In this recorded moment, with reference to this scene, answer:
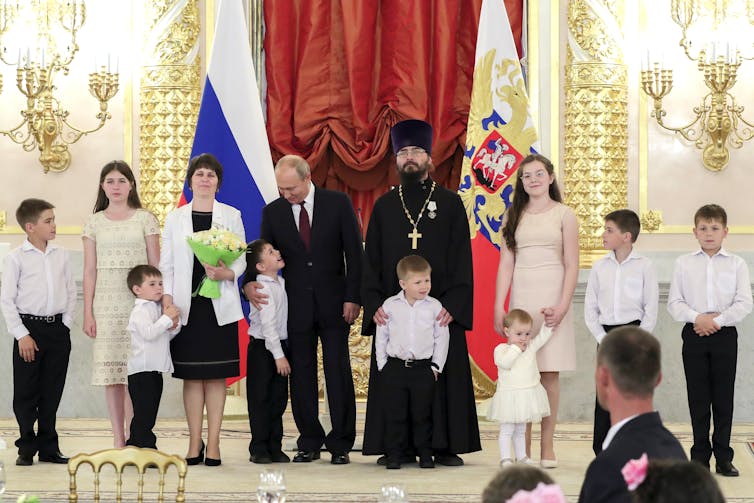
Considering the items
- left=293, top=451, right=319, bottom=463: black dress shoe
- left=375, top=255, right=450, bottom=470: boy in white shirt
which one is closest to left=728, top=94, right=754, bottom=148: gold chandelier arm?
left=375, top=255, right=450, bottom=470: boy in white shirt

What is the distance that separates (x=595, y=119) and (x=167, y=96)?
3348mm

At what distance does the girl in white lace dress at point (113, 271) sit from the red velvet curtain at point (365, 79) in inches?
99.2

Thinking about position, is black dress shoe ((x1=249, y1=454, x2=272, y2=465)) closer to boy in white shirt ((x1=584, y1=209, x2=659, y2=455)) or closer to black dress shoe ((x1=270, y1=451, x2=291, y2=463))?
black dress shoe ((x1=270, y1=451, x2=291, y2=463))

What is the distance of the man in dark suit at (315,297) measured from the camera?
659cm

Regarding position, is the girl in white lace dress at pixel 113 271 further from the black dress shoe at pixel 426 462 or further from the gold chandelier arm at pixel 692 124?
the gold chandelier arm at pixel 692 124

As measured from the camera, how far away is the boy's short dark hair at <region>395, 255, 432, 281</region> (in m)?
6.21

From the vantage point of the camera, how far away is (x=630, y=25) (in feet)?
29.1

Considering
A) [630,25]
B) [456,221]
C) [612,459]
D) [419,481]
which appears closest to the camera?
[612,459]

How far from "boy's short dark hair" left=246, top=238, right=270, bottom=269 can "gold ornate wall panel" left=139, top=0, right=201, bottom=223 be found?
8.39ft

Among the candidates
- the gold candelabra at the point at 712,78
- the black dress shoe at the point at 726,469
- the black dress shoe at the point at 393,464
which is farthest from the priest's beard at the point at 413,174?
the gold candelabra at the point at 712,78

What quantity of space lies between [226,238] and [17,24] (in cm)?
385

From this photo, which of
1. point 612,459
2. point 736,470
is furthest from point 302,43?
point 612,459

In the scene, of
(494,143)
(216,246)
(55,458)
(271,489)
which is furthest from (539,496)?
(494,143)

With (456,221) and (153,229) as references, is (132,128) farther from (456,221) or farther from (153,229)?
(456,221)
